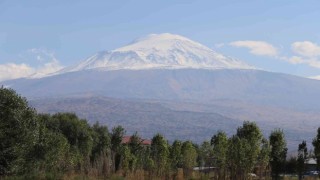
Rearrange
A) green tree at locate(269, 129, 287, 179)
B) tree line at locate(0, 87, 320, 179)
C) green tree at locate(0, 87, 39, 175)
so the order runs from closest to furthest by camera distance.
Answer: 1. green tree at locate(0, 87, 39, 175)
2. tree line at locate(0, 87, 320, 179)
3. green tree at locate(269, 129, 287, 179)

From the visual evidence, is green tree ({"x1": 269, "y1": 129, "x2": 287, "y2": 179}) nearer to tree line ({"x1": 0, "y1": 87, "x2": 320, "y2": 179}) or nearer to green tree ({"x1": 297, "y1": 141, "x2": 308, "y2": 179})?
tree line ({"x1": 0, "y1": 87, "x2": 320, "y2": 179})

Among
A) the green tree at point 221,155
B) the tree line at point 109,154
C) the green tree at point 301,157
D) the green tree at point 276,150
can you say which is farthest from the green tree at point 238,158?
the green tree at point 301,157

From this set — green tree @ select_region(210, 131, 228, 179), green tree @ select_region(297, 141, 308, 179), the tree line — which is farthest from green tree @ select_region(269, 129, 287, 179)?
green tree @ select_region(210, 131, 228, 179)

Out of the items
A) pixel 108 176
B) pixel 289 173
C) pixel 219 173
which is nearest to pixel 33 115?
pixel 108 176

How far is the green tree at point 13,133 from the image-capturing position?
164ft

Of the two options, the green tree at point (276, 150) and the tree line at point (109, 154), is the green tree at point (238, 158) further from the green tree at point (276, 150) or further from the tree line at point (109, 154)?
the green tree at point (276, 150)

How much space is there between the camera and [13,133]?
50281 millimetres

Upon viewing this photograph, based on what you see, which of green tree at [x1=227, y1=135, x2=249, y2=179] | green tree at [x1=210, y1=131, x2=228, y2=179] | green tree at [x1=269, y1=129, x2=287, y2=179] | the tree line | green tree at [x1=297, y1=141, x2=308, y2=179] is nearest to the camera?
the tree line

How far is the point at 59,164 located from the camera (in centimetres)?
6203

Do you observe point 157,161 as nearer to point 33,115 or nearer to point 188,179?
point 188,179

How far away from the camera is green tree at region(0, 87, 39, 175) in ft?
164

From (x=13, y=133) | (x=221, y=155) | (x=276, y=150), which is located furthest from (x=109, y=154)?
(x=276, y=150)

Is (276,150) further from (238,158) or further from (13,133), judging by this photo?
(13,133)

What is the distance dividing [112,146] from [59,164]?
27.6m
